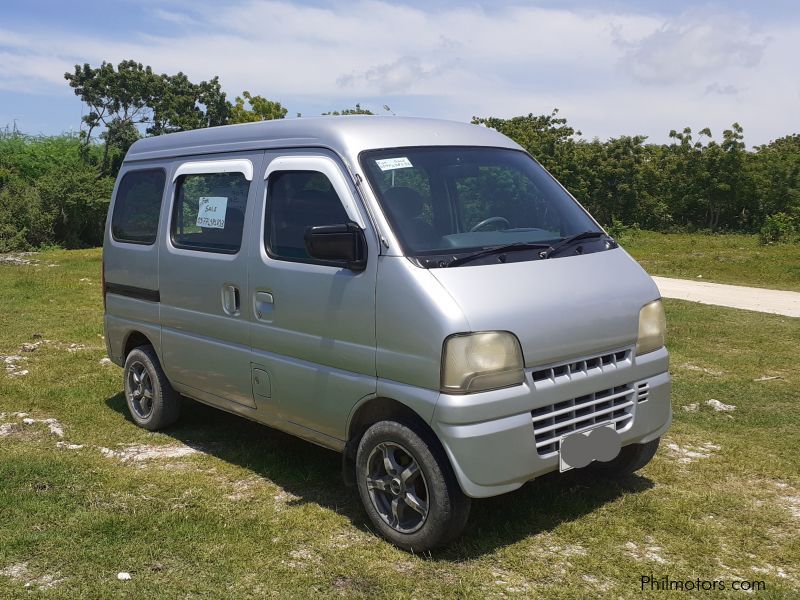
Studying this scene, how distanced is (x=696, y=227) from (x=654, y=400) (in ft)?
77.8

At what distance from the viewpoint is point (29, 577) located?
4.04 metres

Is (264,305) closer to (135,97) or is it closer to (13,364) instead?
(13,364)

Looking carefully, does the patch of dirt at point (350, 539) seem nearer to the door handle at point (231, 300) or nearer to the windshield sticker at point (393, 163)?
the door handle at point (231, 300)

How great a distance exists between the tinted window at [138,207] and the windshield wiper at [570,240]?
3031 mm

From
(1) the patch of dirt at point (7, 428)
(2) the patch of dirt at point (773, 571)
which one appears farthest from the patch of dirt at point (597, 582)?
(1) the patch of dirt at point (7, 428)

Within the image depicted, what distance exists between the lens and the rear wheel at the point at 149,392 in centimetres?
633

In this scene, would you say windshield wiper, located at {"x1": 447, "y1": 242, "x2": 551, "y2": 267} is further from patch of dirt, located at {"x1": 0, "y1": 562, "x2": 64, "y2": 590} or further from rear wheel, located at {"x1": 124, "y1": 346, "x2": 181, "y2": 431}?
rear wheel, located at {"x1": 124, "y1": 346, "x2": 181, "y2": 431}

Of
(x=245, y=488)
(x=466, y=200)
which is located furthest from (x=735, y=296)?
(x=245, y=488)

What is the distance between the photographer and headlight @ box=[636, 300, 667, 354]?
4.55 meters

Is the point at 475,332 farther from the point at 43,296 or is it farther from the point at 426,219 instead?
the point at 43,296

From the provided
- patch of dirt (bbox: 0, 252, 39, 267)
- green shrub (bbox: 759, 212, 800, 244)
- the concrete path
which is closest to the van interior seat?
the concrete path

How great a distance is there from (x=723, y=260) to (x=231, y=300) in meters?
15.3

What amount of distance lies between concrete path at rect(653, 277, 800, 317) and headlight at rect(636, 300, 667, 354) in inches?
310

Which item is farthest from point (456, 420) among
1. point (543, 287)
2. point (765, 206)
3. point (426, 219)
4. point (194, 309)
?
point (765, 206)
